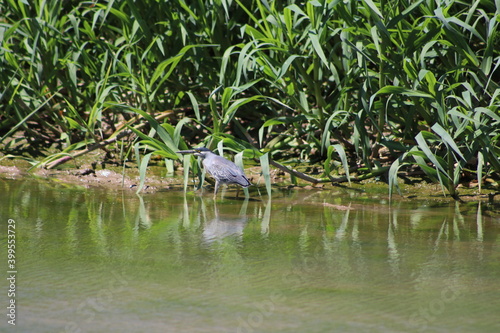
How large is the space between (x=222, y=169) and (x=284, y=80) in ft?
2.43

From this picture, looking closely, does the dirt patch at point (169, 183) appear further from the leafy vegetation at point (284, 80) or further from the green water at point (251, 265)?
the green water at point (251, 265)

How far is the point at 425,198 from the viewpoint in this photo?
4004 millimetres

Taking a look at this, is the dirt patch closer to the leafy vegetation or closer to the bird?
the leafy vegetation

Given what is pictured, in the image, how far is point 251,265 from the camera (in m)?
2.54

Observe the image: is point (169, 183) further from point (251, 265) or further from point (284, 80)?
point (251, 265)

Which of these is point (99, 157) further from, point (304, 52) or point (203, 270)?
point (203, 270)

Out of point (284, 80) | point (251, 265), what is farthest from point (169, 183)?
point (251, 265)

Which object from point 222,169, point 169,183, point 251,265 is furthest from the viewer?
point 169,183

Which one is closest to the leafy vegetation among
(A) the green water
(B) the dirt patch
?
(B) the dirt patch

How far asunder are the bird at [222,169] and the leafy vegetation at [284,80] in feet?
0.34

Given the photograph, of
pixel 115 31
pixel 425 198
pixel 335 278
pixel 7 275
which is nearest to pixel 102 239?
pixel 7 275

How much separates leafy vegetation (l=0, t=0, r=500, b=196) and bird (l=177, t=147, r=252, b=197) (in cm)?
10

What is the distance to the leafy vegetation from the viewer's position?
12.0 feet

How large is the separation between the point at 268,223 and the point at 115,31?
240cm
